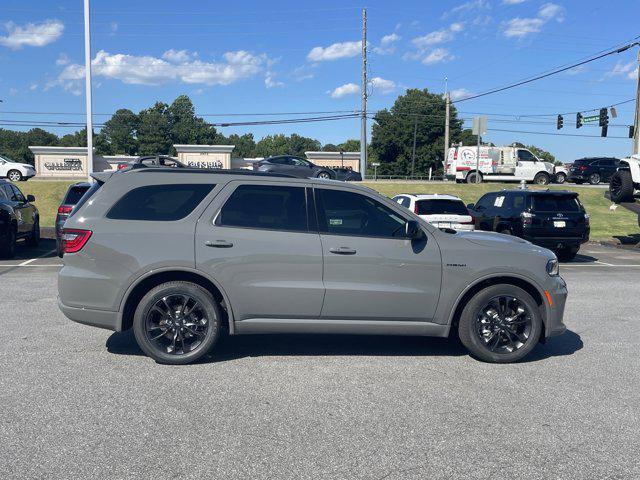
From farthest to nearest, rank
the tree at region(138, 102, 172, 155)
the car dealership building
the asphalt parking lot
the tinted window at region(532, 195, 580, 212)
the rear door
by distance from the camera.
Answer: the tree at region(138, 102, 172, 155) < the car dealership building < the tinted window at region(532, 195, 580, 212) < the rear door < the asphalt parking lot

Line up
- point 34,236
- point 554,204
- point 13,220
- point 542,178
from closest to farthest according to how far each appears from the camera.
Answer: point 13,220 → point 554,204 → point 34,236 → point 542,178

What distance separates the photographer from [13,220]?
13.2 metres

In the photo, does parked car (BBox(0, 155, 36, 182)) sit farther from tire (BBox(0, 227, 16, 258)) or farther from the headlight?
the headlight

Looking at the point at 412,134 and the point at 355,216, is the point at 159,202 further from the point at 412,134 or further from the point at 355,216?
the point at 412,134

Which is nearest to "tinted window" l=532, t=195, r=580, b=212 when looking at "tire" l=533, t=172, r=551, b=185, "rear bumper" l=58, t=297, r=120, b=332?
"rear bumper" l=58, t=297, r=120, b=332

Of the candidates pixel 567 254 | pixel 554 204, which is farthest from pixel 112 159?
pixel 554 204

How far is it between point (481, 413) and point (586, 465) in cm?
92

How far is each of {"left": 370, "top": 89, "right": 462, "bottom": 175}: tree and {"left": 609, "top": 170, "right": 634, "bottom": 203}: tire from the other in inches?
2553

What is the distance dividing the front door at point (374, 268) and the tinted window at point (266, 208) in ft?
0.68

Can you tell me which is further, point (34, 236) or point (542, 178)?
point (542, 178)

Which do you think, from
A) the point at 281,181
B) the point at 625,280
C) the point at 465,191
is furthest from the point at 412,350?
the point at 465,191

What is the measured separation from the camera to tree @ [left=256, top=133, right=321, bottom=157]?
132375 mm

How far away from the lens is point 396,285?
559 cm

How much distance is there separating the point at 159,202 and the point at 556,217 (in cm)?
1090
